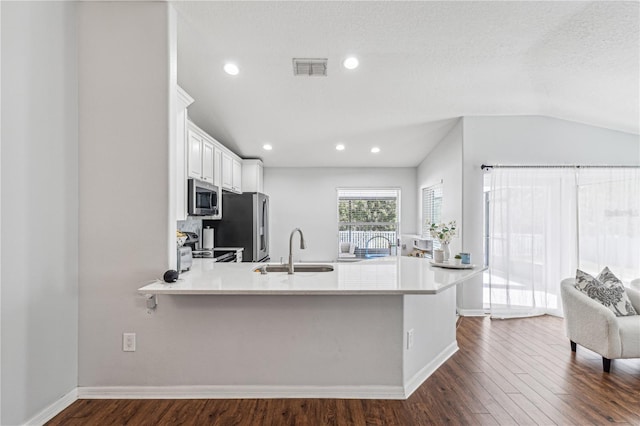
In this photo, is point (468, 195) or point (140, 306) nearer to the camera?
point (140, 306)

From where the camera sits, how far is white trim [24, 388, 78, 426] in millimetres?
1981

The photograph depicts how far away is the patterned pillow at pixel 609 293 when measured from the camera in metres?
2.92

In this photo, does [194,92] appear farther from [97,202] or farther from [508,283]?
[508,283]

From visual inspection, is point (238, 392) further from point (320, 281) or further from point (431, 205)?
point (431, 205)

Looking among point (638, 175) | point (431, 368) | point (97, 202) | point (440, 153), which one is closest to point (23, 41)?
point (97, 202)

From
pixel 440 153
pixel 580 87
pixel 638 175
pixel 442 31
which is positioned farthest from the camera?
pixel 440 153

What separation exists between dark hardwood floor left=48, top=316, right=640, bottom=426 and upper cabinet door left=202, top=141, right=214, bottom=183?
2.42 m

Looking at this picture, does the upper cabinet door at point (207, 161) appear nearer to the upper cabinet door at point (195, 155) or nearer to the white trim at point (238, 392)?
the upper cabinet door at point (195, 155)

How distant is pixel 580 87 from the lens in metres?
3.44

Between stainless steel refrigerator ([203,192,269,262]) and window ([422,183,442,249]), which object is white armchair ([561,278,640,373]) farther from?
stainless steel refrigerator ([203,192,269,262])

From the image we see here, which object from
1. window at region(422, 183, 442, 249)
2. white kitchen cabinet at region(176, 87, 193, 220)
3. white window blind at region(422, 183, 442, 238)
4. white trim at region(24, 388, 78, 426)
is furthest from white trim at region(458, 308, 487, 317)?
white trim at region(24, 388, 78, 426)

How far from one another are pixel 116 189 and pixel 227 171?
103 inches

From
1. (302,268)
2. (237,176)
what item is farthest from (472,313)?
(237,176)

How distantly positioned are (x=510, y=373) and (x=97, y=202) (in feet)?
11.0
